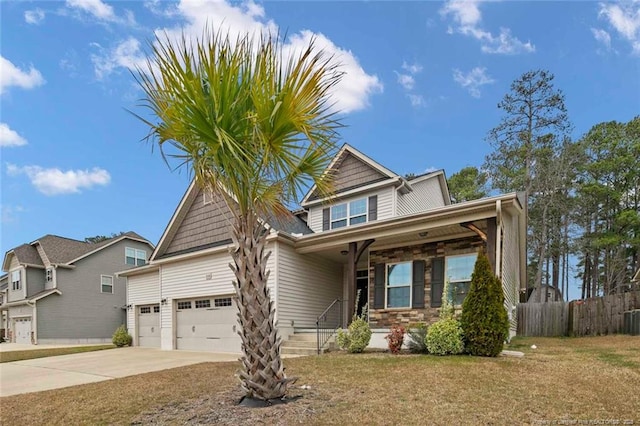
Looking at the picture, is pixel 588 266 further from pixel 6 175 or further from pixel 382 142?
pixel 6 175

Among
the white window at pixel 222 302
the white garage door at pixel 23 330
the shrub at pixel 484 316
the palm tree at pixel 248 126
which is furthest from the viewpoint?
the white garage door at pixel 23 330

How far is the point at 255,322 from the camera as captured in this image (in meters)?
4.39

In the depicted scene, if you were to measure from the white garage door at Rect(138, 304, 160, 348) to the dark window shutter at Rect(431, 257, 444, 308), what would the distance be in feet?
39.8

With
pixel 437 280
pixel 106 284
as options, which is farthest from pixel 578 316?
pixel 106 284

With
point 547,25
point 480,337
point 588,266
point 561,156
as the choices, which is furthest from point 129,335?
point 588,266

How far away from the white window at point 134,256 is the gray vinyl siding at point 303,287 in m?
19.4

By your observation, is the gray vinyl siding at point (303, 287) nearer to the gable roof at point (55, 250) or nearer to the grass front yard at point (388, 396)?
the grass front yard at point (388, 396)

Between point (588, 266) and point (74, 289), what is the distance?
3608 cm

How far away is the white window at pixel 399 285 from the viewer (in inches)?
480

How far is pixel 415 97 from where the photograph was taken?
18.4 m

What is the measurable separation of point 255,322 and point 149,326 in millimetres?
15415

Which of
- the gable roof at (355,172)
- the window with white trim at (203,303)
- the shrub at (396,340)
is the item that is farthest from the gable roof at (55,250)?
the shrub at (396,340)

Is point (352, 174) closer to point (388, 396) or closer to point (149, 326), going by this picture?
point (149, 326)

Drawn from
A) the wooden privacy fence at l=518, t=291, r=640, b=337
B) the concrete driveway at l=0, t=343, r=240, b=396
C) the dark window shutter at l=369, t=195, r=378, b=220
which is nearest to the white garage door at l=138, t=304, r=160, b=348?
the concrete driveway at l=0, t=343, r=240, b=396
